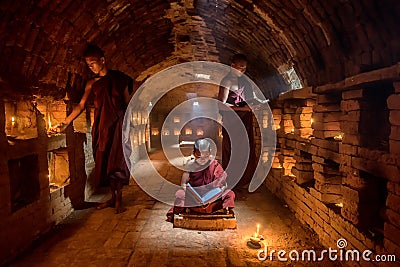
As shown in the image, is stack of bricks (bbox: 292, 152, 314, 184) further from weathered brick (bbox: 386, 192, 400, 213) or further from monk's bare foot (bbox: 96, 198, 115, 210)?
monk's bare foot (bbox: 96, 198, 115, 210)

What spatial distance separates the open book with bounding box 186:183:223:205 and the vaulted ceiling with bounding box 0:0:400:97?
8.42 feet

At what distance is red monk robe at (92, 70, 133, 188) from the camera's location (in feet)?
16.2

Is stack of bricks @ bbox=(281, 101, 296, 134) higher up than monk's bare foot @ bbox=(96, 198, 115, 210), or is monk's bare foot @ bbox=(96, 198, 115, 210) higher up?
stack of bricks @ bbox=(281, 101, 296, 134)

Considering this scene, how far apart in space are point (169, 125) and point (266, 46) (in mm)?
13204

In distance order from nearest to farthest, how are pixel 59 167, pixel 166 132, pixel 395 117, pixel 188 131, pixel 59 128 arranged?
pixel 395 117
pixel 59 128
pixel 59 167
pixel 166 132
pixel 188 131

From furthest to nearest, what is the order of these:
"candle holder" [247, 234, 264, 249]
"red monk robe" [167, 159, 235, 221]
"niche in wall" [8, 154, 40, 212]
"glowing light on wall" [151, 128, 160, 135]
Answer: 1. "glowing light on wall" [151, 128, 160, 135]
2. "red monk robe" [167, 159, 235, 221]
3. "niche in wall" [8, 154, 40, 212]
4. "candle holder" [247, 234, 264, 249]

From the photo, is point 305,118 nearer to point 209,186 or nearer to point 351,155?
point 351,155

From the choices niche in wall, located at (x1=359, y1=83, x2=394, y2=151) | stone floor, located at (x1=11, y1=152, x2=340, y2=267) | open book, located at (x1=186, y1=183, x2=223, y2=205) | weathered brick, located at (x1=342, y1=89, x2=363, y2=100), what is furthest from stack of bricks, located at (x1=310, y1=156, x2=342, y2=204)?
open book, located at (x1=186, y1=183, x2=223, y2=205)

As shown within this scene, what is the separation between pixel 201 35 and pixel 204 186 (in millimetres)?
4631

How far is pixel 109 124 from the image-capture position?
4984 millimetres

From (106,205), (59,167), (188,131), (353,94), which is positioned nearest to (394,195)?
(353,94)

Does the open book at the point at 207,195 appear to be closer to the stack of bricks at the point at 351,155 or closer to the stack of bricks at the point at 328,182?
the stack of bricks at the point at 328,182

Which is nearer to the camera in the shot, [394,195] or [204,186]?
[394,195]

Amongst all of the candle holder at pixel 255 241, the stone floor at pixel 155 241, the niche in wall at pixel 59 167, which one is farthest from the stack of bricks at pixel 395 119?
the niche in wall at pixel 59 167
